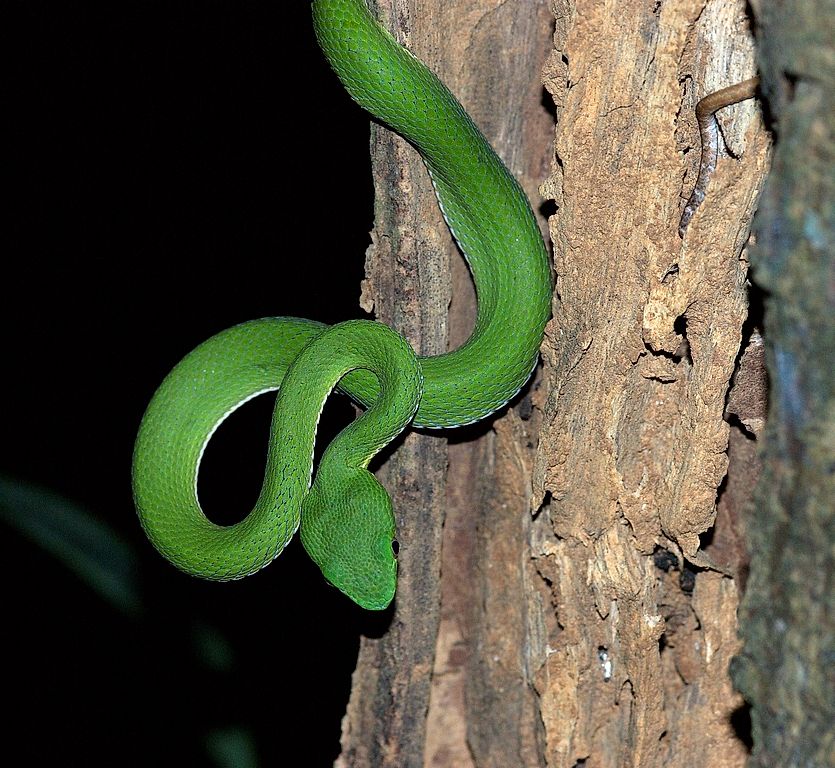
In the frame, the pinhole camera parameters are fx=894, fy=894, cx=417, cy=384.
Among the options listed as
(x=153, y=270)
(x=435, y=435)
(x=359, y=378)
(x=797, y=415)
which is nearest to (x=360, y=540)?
(x=435, y=435)

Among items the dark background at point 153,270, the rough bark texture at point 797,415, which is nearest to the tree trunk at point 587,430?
the rough bark texture at point 797,415

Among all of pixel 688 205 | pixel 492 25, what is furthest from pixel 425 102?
pixel 688 205

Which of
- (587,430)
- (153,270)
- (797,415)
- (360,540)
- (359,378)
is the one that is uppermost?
(153,270)

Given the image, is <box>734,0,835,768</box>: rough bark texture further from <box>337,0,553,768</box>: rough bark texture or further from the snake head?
the snake head

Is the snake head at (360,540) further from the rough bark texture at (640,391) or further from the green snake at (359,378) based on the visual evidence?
the rough bark texture at (640,391)

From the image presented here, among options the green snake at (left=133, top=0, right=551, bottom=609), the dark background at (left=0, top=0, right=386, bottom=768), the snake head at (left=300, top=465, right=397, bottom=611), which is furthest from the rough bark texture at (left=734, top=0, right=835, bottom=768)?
the dark background at (left=0, top=0, right=386, bottom=768)

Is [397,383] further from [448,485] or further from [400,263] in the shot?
[448,485]

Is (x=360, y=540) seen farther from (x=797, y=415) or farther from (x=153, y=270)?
(x=153, y=270)
